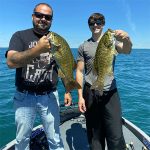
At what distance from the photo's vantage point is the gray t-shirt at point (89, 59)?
220 inches

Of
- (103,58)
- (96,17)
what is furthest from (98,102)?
(96,17)

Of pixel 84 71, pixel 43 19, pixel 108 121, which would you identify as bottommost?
pixel 108 121

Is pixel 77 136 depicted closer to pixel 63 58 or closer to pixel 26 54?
pixel 63 58

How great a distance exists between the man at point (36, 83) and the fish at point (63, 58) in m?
0.33

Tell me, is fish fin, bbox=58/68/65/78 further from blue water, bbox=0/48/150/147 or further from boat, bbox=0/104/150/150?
blue water, bbox=0/48/150/147

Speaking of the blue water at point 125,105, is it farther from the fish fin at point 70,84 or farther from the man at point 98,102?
the fish fin at point 70,84

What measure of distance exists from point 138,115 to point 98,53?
901cm

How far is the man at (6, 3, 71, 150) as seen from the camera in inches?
193

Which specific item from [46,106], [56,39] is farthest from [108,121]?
[56,39]

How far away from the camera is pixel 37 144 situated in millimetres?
6895

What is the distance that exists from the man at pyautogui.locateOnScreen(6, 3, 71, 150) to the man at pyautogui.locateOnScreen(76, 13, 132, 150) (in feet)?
1.60

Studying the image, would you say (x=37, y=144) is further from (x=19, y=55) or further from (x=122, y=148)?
(x=19, y=55)

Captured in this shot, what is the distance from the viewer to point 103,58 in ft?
16.4

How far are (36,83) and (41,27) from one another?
0.93 metres
